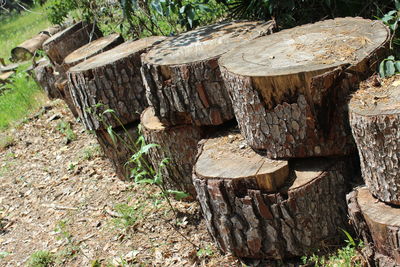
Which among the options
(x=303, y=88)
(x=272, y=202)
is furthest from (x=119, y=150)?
(x=303, y=88)

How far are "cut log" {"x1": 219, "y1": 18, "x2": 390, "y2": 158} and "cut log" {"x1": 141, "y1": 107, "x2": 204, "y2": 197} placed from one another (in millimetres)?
754

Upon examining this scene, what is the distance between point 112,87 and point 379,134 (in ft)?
8.20

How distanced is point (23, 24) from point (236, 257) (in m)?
15.1

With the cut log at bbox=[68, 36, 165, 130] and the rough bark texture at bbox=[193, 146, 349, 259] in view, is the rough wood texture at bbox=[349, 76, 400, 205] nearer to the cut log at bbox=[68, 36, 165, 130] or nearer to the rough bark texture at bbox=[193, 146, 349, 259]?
the rough bark texture at bbox=[193, 146, 349, 259]

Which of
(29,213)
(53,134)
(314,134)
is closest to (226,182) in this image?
(314,134)

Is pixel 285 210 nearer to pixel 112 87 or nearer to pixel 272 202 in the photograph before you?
pixel 272 202

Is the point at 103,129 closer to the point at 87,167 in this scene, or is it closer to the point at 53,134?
the point at 87,167

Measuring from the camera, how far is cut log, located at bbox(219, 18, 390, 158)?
282 cm

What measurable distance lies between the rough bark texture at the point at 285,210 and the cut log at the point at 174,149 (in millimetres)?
638

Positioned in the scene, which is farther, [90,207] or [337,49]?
[90,207]

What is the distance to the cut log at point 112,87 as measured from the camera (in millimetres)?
4367

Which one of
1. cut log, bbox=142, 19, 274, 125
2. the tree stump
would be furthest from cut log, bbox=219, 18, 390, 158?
cut log, bbox=142, 19, 274, 125

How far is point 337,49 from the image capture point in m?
3.05

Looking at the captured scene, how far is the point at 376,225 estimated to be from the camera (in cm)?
259
